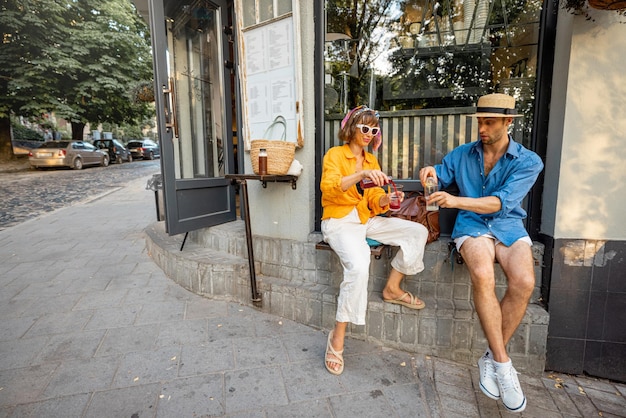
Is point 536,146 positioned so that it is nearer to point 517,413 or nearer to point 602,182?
point 602,182

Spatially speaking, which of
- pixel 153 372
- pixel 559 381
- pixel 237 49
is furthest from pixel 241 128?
pixel 559 381

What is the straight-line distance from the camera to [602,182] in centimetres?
254

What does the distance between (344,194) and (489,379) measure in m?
1.45

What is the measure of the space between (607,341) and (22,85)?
21622mm

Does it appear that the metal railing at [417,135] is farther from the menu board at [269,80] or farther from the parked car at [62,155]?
the parked car at [62,155]

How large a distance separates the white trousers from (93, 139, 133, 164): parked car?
71.0 feet

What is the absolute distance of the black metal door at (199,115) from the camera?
3812 mm

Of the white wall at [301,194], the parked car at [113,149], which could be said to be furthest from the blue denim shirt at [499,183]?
the parked car at [113,149]

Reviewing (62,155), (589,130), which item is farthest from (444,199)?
(62,155)

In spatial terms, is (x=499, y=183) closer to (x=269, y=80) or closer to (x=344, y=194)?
(x=344, y=194)

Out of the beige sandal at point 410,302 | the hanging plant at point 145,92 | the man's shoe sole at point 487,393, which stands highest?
the hanging plant at point 145,92

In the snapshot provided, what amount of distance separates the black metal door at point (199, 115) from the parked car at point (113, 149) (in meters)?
19.2

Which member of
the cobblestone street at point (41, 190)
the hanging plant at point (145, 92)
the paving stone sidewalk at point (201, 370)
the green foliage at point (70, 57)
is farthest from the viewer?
the green foliage at point (70, 57)

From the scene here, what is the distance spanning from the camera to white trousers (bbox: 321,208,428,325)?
2455 mm
